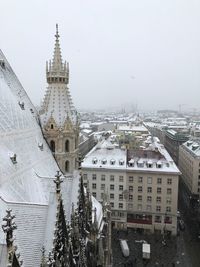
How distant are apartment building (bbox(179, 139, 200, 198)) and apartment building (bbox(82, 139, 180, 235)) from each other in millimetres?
16744

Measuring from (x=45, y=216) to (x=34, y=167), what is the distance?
7594 millimetres

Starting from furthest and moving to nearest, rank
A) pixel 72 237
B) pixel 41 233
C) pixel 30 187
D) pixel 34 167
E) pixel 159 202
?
pixel 159 202, pixel 34 167, pixel 30 187, pixel 72 237, pixel 41 233

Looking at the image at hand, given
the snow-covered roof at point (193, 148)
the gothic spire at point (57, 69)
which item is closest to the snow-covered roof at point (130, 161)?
the snow-covered roof at point (193, 148)

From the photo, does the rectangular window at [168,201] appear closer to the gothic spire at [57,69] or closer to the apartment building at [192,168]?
the apartment building at [192,168]

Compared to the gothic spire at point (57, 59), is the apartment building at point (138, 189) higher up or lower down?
lower down

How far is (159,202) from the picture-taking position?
51781mm

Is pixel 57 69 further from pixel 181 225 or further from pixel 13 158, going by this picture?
pixel 181 225

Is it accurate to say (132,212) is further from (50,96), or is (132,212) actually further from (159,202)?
(50,96)

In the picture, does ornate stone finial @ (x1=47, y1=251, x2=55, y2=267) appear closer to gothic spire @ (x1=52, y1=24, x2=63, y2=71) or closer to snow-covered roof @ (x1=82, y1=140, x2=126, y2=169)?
gothic spire @ (x1=52, y1=24, x2=63, y2=71)

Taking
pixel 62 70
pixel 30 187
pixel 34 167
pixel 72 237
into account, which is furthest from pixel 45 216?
pixel 62 70

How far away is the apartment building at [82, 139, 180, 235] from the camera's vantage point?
5131 cm

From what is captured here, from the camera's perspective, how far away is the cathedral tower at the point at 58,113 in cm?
3152

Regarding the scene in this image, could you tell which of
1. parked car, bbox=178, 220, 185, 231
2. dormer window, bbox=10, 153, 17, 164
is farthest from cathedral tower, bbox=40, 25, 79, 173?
parked car, bbox=178, 220, 185, 231

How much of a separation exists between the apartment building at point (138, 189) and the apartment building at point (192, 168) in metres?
16.7
